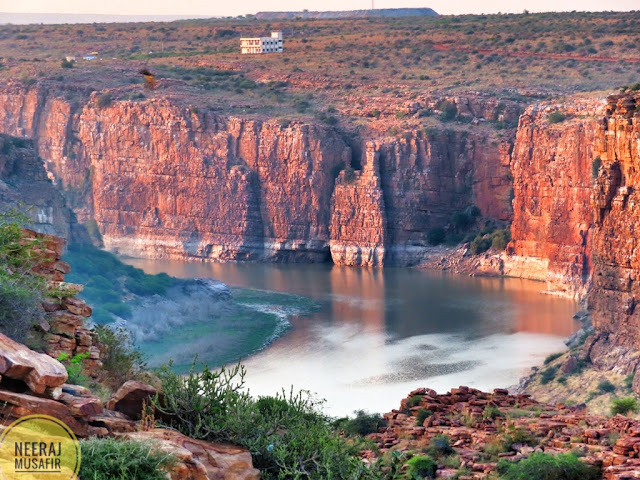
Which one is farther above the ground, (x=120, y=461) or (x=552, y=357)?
(x=120, y=461)

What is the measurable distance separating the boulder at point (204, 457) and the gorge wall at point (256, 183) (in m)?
54.3

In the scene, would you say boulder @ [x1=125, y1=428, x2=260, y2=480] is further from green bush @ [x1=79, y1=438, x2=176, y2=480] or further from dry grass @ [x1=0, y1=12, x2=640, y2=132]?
dry grass @ [x1=0, y1=12, x2=640, y2=132]

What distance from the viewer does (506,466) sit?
2192 cm

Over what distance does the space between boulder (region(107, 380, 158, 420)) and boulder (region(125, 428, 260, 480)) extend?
2.15 feet

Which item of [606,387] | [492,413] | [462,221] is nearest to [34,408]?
[492,413]

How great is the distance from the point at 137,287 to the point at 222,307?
138 inches

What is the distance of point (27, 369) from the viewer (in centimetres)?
1493

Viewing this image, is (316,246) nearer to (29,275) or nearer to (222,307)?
(222,307)

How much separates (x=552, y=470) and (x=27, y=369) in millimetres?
8960

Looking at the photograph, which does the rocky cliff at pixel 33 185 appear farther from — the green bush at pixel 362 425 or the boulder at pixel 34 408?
the boulder at pixel 34 408

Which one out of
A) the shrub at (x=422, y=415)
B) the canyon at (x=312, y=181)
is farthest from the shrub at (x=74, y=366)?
the canyon at (x=312, y=181)

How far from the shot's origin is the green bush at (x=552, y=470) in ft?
69.4

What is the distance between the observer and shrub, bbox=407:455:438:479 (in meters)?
21.8

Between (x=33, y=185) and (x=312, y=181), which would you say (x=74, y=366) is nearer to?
(x=33, y=185)
